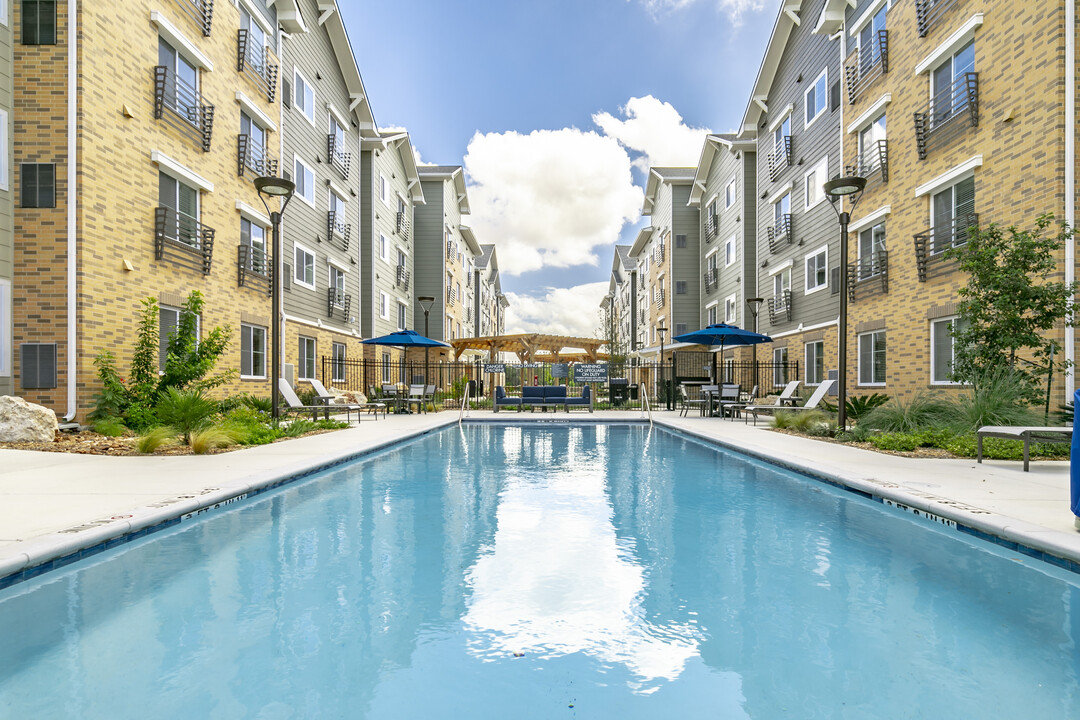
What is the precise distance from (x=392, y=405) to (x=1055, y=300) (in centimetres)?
1743

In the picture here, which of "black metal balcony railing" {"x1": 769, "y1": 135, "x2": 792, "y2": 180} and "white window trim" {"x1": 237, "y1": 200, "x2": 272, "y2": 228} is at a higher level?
"black metal balcony railing" {"x1": 769, "y1": 135, "x2": 792, "y2": 180}

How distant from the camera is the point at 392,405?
68.4ft

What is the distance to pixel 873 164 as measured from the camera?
1603 centimetres

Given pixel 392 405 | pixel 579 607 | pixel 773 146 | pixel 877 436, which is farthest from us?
pixel 773 146

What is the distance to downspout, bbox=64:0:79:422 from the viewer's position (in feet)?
33.2

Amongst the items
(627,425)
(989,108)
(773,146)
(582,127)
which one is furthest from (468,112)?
(989,108)

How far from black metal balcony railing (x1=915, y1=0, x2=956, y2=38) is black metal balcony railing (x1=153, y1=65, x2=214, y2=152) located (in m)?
16.1

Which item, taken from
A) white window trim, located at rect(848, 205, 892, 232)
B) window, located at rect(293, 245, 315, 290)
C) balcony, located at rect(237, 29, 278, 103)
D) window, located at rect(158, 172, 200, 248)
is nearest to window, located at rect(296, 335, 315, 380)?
window, located at rect(293, 245, 315, 290)

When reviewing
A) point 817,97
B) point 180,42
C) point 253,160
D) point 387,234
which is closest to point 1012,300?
Answer: point 817,97

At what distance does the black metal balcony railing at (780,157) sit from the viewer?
21469 millimetres

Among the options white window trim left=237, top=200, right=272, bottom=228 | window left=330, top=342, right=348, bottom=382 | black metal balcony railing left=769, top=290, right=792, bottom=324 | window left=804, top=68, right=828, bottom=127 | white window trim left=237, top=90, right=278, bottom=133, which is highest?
window left=804, top=68, right=828, bottom=127

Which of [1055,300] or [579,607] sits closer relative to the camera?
[579,607]

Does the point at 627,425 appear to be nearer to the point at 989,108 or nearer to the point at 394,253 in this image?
the point at 989,108

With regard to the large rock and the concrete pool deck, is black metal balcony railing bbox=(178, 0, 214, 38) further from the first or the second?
the concrete pool deck
